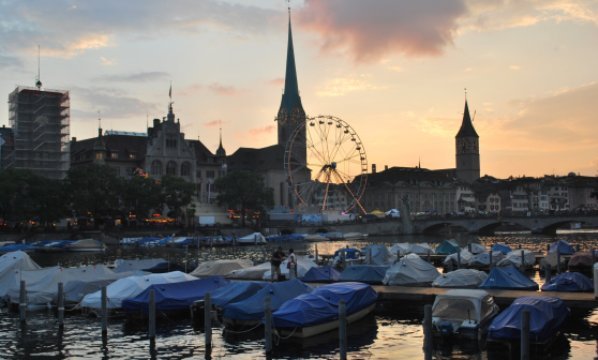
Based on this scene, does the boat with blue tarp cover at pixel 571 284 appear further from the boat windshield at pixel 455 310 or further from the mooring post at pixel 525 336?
the mooring post at pixel 525 336

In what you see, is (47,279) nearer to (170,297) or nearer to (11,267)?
(11,267)

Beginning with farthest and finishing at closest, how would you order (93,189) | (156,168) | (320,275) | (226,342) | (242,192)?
(156,168), (242,192), (93,189), (320,275), (226,342)

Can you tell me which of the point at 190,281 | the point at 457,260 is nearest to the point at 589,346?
the point at 190,281

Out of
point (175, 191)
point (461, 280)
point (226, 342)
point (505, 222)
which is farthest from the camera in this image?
point (505, 222)

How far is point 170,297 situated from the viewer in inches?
1473

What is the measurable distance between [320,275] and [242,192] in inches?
4256

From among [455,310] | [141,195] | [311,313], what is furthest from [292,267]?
[141,195]

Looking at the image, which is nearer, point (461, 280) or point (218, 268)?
point (461, 280)

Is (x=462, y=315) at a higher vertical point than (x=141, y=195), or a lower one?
lower

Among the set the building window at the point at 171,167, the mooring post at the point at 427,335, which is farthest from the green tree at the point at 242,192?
the mooring post at the point at 427,335

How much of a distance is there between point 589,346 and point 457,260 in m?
29.7

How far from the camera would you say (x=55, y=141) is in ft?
455

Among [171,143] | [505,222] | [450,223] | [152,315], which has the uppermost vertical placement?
[171,143]

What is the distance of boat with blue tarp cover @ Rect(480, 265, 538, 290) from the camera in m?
39.1
